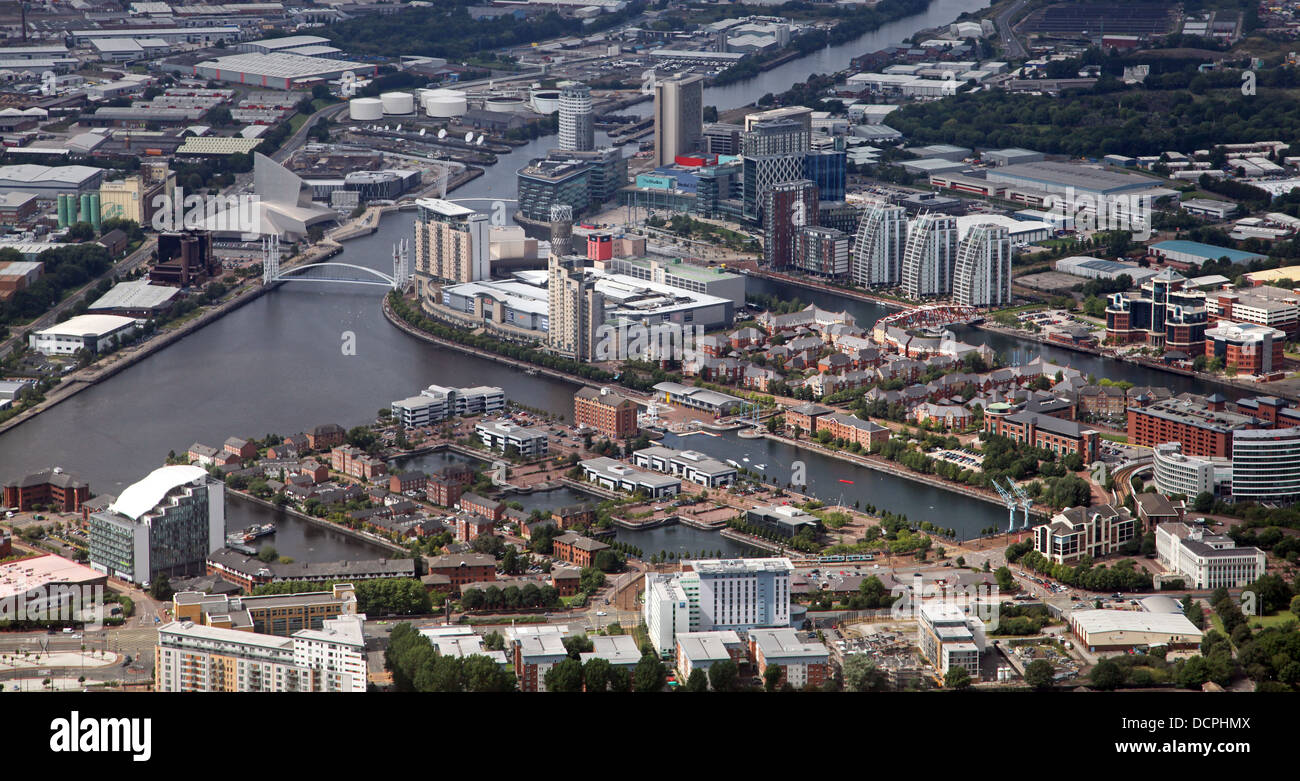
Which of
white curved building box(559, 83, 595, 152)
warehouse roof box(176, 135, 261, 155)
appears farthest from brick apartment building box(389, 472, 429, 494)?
warehouse roof box(176, 135, 261, 155)

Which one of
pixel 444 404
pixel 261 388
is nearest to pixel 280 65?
pixel 261 388

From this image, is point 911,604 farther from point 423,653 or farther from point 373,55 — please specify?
point 373,55

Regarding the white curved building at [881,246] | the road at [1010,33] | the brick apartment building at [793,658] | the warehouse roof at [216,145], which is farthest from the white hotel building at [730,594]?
the road at [1010,33]

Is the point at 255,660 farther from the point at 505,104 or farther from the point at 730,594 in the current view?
the point at 505,104

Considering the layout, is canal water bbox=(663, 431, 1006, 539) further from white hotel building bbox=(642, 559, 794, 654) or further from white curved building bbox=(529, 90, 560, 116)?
white curved building bbox=(529, 90, 560, 116)

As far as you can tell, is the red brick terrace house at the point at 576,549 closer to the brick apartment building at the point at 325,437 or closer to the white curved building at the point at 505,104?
the brick apartment building at the point at 325,437

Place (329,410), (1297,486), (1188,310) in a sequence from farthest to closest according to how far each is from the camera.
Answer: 1. (1188,310)
2. (329,410)
3. (1297,486)
